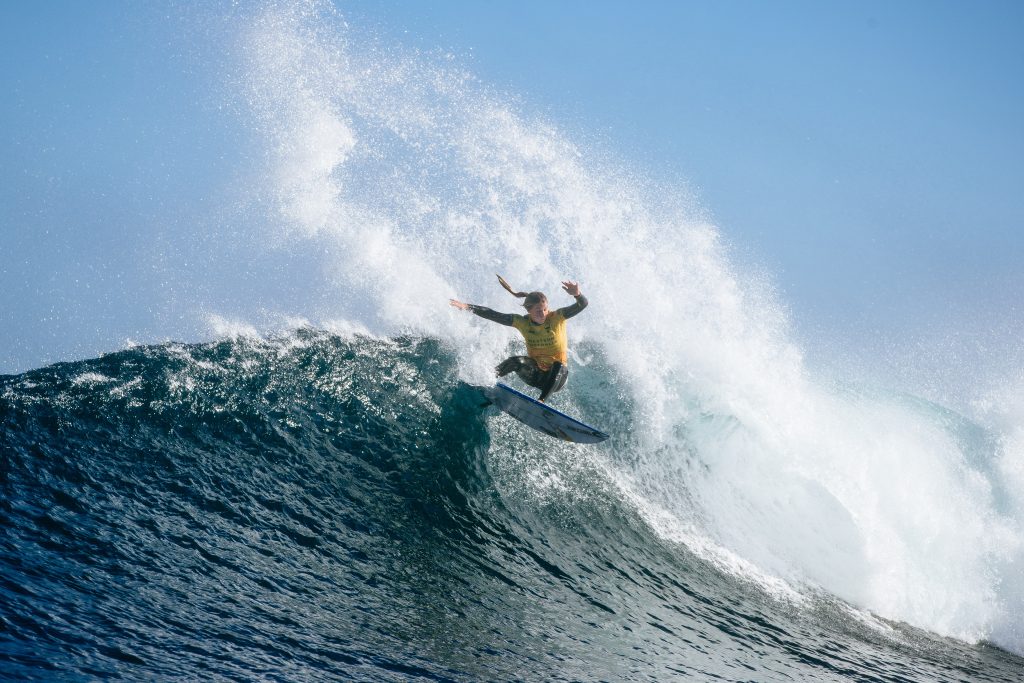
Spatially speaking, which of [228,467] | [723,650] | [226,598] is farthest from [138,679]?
[723,650]

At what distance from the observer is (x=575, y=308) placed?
8.18 m

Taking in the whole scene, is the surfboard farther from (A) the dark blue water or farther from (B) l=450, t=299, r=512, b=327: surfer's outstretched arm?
(B) l=450, t=299, r=512, b=327: surfer's outstretched arm

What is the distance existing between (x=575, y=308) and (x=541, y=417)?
1.55 meters

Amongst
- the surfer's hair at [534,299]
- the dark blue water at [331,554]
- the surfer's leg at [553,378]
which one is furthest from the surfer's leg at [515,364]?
the dark blue water at [331,554]

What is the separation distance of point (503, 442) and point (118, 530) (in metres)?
5.22

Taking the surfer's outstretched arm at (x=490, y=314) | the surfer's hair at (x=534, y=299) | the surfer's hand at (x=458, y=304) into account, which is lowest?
the surfer's hand at (x=458, y=304)

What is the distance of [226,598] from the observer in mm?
4148

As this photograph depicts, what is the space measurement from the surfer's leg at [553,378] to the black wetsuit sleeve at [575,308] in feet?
2.21

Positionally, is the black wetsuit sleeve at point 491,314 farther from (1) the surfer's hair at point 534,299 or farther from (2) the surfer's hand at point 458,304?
(1) the surfer's hair at point 534,299

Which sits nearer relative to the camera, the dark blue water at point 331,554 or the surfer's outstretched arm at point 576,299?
the dark blue water at point 331,554

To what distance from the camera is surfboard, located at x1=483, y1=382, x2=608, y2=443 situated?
7.94m

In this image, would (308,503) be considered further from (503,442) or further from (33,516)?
(503,442)

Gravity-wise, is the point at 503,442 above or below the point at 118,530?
above

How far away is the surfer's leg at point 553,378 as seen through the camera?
27.0 ft
